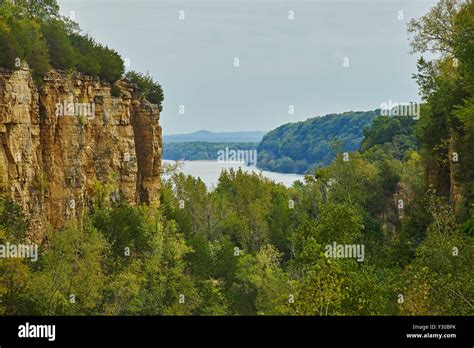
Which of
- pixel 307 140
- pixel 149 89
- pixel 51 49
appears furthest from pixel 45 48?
pixel 307 140

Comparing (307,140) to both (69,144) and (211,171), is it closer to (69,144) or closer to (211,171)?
(211,171)

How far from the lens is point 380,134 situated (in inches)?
4099

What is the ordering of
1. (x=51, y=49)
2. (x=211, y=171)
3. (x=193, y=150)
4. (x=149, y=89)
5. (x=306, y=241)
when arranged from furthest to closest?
(x=193, y=150), (x=211, y=171), (x=149, y=89), (x=51, y=49), (x=306, y=241)

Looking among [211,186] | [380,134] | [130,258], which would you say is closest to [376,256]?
[130,258]

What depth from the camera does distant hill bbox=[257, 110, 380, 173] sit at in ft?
472

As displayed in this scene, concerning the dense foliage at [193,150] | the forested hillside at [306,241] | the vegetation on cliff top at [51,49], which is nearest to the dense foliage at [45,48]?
the vegetation on cliff top at [51,49]

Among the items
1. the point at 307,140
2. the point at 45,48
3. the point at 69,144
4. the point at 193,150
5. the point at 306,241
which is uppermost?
the point at 45,48

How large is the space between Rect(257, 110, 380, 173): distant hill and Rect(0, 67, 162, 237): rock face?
67980mm

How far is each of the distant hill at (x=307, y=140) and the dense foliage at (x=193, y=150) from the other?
899 cm

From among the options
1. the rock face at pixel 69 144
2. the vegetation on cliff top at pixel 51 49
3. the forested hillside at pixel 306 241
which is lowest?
the forested hillside at pixel 306 241

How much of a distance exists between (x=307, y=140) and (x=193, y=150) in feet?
88.8

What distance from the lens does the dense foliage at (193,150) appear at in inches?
5300

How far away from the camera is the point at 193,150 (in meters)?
138

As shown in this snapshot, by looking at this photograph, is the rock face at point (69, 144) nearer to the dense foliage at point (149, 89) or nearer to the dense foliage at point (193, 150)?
the dense foliage at point (149, 89)
